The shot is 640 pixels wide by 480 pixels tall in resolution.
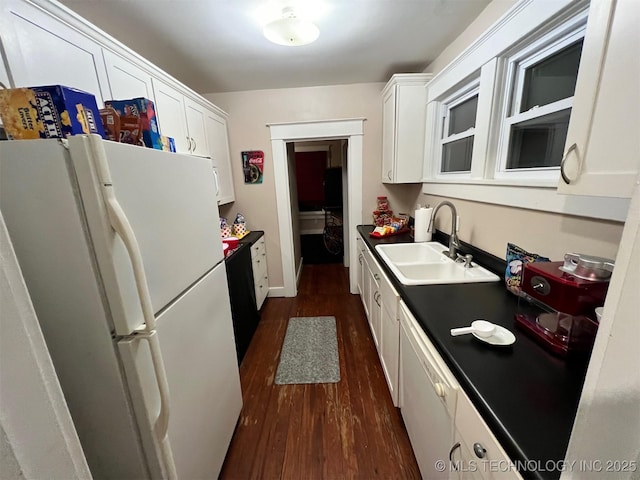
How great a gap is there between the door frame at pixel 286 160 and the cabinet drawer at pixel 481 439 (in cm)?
240

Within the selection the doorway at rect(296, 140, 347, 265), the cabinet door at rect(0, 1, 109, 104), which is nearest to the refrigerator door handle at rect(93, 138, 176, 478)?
the cabinet door at rect(0, 1, 109, 104)

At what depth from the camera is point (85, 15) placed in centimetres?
144

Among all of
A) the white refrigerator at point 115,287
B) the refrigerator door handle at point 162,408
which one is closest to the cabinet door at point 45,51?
the white refrigerator at point 115,287

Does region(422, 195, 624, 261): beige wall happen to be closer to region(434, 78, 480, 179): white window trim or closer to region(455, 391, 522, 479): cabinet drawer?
region(434, 78, 480, 179): white window trim

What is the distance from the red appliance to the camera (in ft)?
2.44

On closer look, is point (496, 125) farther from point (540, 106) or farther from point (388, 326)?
point (388, 326)

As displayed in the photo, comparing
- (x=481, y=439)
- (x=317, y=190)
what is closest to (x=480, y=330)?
(x=481, y=439)

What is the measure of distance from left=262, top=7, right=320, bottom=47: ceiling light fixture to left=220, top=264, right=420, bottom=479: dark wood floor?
2322 mm

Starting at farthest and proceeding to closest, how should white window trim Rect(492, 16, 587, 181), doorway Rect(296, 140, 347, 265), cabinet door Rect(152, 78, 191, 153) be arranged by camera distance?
doorway Rect(296, 140, 347, 265) → cabinet door Rect(152, 78, 191, 153) → white window trim Rect(492, 16, 587, 181)

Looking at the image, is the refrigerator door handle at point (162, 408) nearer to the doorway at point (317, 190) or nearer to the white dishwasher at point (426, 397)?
the white dishwasher at point (426, 397)

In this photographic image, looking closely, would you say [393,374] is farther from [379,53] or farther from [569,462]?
[379,53]

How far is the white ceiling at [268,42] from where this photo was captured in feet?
4.81

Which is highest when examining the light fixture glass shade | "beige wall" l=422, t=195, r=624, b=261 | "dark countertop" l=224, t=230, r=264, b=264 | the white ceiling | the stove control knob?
the white ceiling

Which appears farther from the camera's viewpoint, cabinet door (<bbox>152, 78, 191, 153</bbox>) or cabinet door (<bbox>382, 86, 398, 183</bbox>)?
cabinet door (<bbox>382, 86, 398, 183</bbox>)
